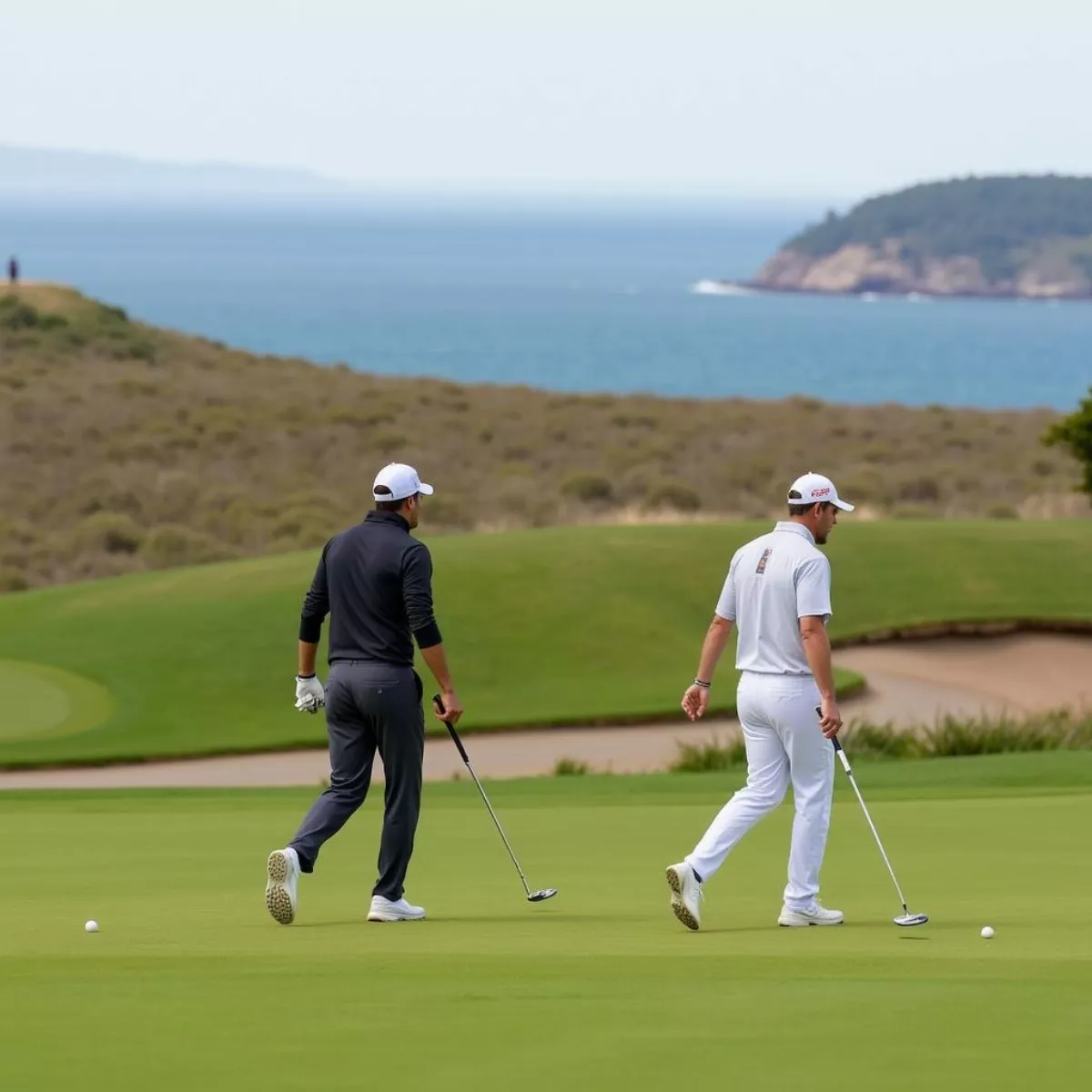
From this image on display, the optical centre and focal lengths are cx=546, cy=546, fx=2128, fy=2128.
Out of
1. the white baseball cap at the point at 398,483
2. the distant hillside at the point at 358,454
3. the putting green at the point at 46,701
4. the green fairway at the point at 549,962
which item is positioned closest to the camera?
the green fairway at the point at 549,962

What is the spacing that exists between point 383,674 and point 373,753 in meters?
0.32

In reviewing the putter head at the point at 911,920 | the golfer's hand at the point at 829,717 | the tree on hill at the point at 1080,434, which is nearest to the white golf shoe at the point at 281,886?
the golfer's hand at the point at 829,717

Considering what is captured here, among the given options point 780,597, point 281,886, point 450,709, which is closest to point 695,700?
point 780,597

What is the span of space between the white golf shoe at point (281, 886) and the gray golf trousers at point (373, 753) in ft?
1.13

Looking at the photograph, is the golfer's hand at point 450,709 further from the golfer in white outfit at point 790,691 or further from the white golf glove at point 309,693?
the golfer in white outfit at point 790,691

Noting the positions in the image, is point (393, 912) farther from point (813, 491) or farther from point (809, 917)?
point (813, 491)

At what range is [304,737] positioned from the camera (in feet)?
60.2

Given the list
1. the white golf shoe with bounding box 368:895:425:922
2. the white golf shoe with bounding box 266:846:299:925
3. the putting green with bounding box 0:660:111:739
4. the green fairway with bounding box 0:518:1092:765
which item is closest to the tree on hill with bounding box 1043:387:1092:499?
the green fairway with bounding box 0:518:1092:765

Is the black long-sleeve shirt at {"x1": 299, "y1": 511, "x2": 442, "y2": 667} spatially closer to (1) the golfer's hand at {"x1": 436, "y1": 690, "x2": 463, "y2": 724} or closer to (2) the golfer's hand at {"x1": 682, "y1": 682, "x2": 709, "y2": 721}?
(1) the golfer's hand at {"x1": 436, "y1": 690, "x2": 463, "y2": 724}

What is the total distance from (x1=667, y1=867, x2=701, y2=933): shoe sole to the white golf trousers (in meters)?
0.21

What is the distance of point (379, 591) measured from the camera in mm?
8516

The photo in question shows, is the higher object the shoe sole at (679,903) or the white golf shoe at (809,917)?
the shoe sole at (679,903)

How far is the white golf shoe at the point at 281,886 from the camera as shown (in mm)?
8141

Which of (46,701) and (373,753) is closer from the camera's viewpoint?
(373,753)
